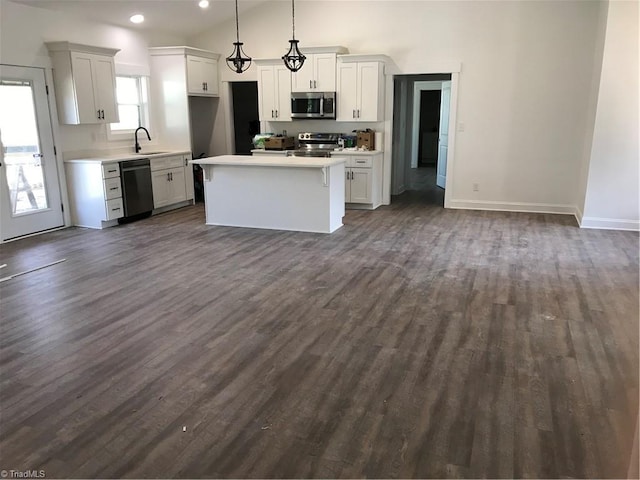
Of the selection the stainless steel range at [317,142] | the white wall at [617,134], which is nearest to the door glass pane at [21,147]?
the stainless steel range at [317,142]

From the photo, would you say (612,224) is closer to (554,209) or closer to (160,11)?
(554,209)

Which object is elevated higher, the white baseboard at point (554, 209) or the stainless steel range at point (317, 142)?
the stainless steel range at point (317, 142)

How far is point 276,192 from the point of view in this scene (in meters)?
6.29

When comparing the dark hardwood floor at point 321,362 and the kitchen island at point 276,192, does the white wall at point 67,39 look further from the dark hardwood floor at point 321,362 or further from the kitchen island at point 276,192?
the dark hardwood floor at point 321,362

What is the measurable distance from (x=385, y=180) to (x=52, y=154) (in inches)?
188

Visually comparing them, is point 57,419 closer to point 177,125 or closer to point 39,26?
point 39,26

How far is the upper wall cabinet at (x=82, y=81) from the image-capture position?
616 cm

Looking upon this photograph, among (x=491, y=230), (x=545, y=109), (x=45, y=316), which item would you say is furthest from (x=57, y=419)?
(x=545, y=109)

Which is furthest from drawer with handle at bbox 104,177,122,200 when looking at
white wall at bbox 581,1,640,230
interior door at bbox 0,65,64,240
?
white wall at bbox 581,1,640,230

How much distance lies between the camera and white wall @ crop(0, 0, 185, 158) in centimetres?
570

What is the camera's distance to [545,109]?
23.5 ft

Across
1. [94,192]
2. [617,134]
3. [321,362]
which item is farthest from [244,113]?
[321,362]

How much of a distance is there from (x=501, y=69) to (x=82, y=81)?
567cm

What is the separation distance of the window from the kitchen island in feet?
6.36
